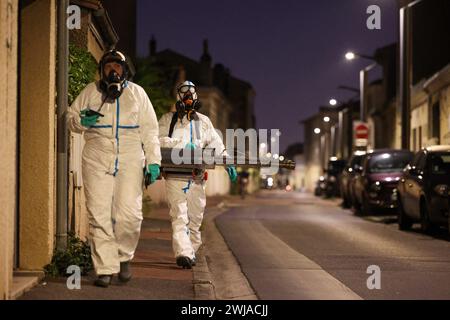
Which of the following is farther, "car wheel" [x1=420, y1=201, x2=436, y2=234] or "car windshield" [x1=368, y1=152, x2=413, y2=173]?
"car windshield" [x1=368, y1=152, x2=413, y2=173]

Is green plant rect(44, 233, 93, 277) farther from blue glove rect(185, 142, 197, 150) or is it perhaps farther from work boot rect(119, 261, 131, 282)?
blue glove rect(185, 142, 197, 150)

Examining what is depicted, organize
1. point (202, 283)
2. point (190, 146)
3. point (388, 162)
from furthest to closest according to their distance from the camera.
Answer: point (388, 162) → point (190, 146) → point (202, 283)

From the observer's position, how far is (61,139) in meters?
9.43

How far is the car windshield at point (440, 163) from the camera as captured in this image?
696 inches

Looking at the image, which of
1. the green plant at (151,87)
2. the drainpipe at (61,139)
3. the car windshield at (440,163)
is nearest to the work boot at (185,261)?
the drainpipe at (61,139)

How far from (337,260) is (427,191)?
5.66m

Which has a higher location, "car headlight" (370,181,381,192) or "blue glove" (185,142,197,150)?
"blue glove" (185,142,197,150)

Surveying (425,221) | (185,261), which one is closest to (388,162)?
(425,221)

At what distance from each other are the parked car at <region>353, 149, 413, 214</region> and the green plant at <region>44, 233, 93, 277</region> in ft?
48.4

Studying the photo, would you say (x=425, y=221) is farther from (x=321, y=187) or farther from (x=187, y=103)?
(x=321, y=187)

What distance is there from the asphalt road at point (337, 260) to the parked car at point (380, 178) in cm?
325

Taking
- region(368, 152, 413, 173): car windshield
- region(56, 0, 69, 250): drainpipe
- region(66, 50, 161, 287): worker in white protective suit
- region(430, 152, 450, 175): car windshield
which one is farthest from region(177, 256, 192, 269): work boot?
region(368, 152, 413, 173): car windshield

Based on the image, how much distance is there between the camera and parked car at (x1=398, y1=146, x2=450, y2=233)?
663 inches
